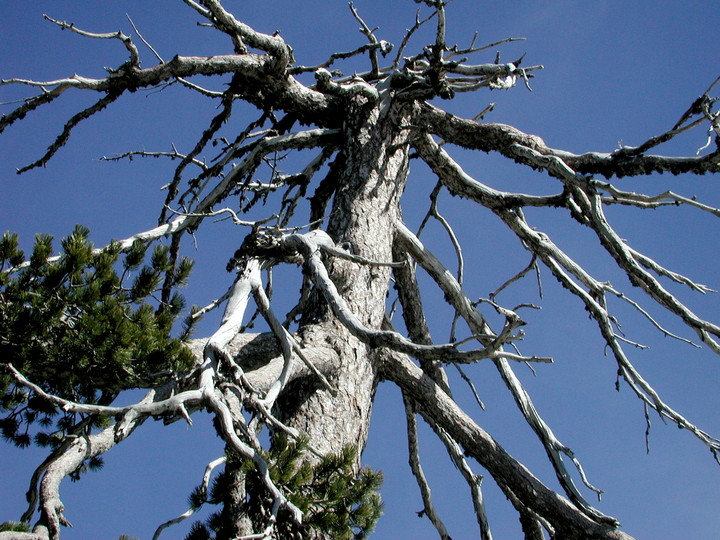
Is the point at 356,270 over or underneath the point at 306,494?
over

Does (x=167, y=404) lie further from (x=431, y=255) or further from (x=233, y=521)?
(x=431, y=255)

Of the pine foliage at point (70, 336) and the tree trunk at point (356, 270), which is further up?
the tree trunk at point (356, 270)

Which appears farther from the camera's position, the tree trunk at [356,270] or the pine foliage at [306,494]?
the tree trunk at [356,270]

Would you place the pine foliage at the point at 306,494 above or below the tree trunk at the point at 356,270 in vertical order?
below

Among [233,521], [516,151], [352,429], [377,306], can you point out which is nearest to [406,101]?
[516,151]

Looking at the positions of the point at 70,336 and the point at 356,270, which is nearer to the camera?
the point at 70,336

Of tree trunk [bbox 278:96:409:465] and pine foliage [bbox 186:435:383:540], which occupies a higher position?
tree trunk [bbox 278:96:409:465]

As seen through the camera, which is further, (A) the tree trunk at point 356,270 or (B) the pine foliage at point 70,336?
(A) the tree trunk at point 356,270

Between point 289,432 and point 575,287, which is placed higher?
point 575,287

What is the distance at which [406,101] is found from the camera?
5785 mm

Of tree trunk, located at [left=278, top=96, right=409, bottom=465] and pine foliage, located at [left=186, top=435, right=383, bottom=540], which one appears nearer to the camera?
pine foliage, located at [left=186, top=435, right=383, bottom=540]

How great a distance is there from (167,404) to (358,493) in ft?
3.24

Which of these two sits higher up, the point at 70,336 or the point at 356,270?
the point at 356,270

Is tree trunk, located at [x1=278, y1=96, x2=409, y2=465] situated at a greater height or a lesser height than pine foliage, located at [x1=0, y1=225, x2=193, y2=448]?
greater
